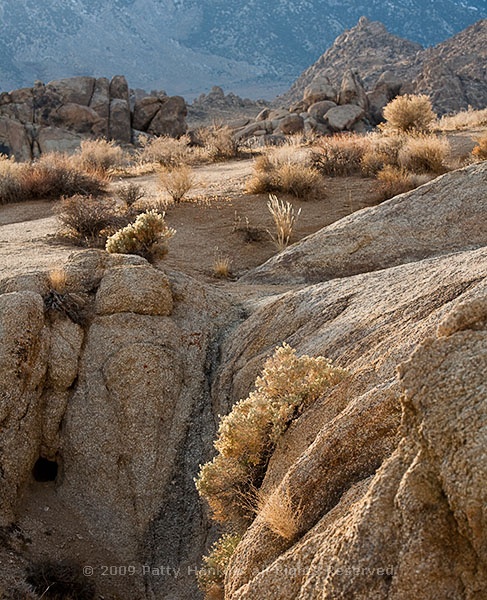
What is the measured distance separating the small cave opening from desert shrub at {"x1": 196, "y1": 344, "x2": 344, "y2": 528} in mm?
2026

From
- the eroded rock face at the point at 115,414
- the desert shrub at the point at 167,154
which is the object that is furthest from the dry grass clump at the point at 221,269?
the desert shrub at the point at 167,154

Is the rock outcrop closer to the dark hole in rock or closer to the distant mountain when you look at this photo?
the dark hole in rock

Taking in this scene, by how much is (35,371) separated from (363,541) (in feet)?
12.8

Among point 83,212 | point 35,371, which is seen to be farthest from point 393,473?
point 83,212

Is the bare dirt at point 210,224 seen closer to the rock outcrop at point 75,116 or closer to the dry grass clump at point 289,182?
the dry grass clump at point 289,182

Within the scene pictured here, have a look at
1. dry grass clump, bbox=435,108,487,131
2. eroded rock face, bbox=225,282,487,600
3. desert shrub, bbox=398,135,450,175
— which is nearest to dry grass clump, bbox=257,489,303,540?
eroded rock face, bbox=225,282,487,600

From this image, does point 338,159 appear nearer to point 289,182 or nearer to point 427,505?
point 289,182

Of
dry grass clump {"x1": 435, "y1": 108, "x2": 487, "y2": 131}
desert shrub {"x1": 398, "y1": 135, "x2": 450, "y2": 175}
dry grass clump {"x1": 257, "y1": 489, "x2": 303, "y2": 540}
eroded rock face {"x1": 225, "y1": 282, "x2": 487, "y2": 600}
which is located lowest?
dry grass clump {"x1": 435, "y1": 108, "x2": 487, "y2": 131}

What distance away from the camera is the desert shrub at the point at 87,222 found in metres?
10.2

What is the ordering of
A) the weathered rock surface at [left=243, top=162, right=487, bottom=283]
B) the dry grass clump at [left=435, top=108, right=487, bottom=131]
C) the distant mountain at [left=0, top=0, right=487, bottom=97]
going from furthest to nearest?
the distant mountain at [left=0, top=0, right=487, bottom=97], the dry grass clump at [left=435, top=108, right=487, bottom=131], the weathered rock surface at [left=243, top=162, right=487, bottom=283]

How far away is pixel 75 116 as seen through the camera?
36.6 m

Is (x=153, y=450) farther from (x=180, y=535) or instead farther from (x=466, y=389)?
(x=466, y=389)

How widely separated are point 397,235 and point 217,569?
5108mm

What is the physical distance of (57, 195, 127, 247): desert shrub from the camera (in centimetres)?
1024
